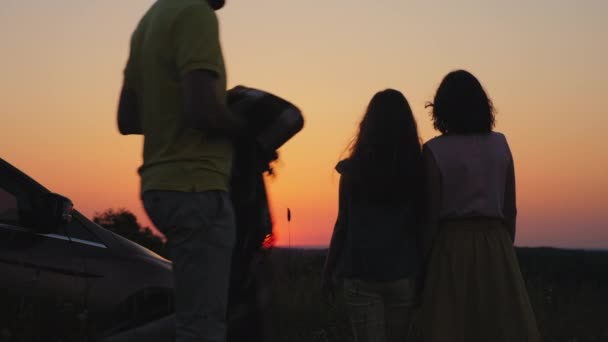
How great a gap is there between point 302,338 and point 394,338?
3.08 metres

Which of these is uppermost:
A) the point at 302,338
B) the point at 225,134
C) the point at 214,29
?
the point at 214,29

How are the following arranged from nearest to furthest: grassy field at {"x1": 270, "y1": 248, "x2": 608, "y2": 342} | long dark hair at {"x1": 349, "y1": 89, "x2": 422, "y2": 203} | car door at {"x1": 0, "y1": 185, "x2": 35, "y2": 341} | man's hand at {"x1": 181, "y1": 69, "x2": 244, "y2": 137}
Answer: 1. man's hand at {"x1": 181, "y1": 69, "x2": 244, "y2": 137}
2. car door at {"x1": 0, "y1": 185, "x2": 35, "y2": 341}
3. long dark hair at {"x1": 349, "y1": 89, "x2": 422, "y2": 203}
4. grassy field at {"x1": 270, "y1": 248, "x2": 608, "y2": 342}

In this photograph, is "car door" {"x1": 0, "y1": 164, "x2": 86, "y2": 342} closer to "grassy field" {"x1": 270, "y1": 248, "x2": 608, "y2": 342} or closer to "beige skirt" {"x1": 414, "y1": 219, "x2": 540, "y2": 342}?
"beige skirt" {"x1": 414, "y1": 219, "x2": 540, "y2": 342}

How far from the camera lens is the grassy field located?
851cm

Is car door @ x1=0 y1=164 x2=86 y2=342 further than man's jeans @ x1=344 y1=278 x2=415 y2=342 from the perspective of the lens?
No

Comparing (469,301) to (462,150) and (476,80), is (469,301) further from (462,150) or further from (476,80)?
(476,80)

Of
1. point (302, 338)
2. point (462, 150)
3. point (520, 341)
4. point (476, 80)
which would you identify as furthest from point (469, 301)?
point (302, 338)

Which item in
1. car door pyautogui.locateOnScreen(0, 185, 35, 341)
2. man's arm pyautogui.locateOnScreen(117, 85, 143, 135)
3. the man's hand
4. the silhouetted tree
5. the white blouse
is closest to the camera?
the man's hand

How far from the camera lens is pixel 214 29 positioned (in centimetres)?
309

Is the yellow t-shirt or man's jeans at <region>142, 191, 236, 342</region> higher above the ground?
the yellow t-shirt

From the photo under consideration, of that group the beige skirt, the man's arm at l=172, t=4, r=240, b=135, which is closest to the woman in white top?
the beige skirt

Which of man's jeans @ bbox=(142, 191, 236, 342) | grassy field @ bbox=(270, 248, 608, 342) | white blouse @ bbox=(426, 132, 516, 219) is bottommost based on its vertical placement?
grassy field @ bbox=(270, 248, 608, 342)

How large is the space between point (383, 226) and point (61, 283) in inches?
65.1

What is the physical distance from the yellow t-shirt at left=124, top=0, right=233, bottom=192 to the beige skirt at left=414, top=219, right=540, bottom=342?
2181mm
